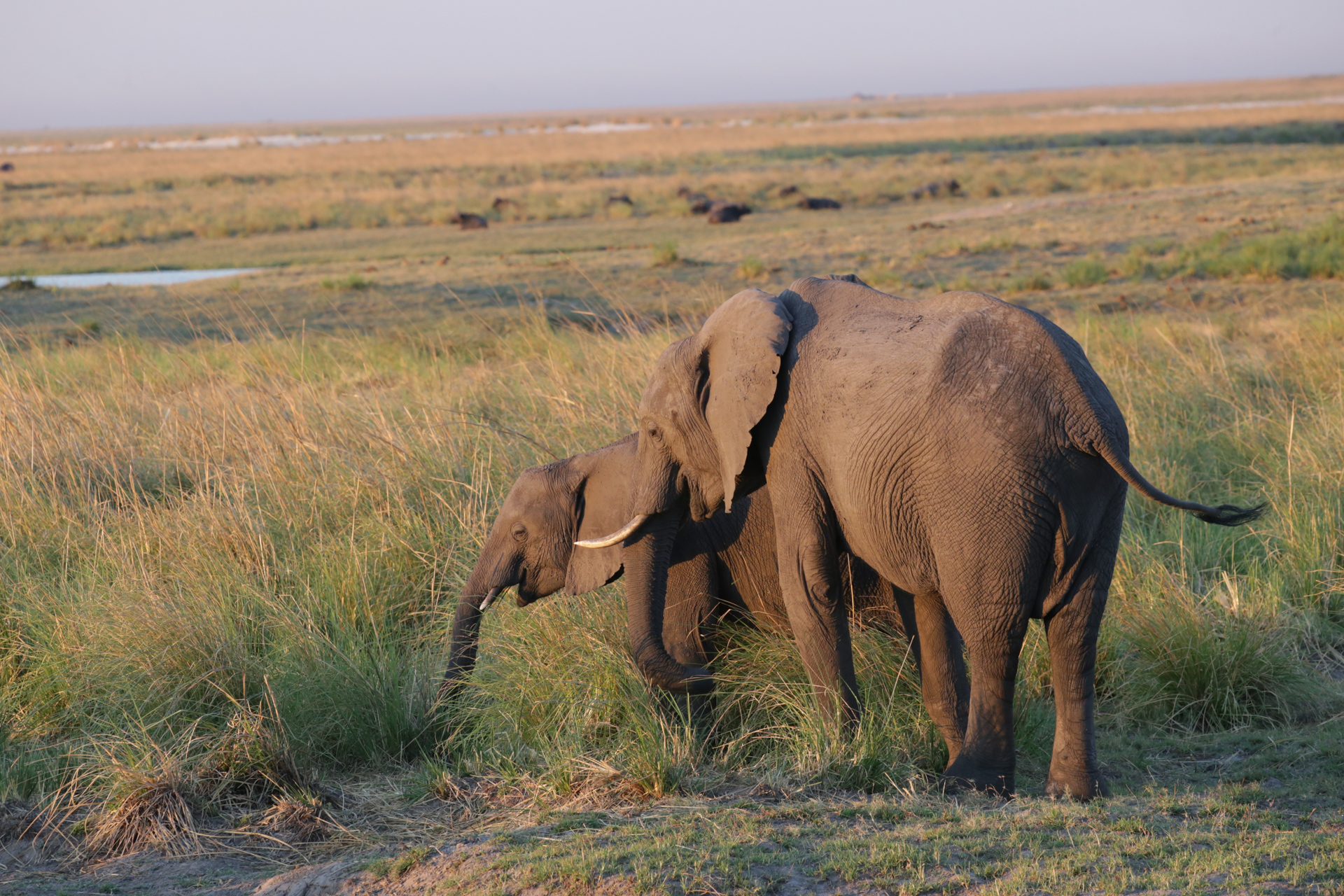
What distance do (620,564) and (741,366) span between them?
109 centimetres

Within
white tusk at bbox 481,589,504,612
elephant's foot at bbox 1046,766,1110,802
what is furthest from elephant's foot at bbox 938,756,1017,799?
white tusk at bbox 481,589,504,612

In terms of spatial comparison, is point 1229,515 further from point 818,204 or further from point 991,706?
point 818,204

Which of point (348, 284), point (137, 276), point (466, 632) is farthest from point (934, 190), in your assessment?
point (466, 632)

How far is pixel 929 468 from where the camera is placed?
3.46 meters

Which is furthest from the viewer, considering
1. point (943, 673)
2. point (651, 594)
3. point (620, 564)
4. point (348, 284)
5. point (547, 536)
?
point (348, 284)

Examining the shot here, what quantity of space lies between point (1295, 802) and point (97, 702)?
4.34 metres

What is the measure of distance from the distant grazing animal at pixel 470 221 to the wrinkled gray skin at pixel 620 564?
25.0 meters

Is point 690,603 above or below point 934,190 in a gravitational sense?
below

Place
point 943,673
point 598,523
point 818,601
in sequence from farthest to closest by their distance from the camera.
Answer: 1. point 598,523
2. point 943,673
3. point 818,601

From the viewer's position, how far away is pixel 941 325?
139 inches

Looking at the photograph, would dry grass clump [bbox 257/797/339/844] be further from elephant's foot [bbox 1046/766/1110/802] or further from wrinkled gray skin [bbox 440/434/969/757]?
elephant's foot [bbox 1046/766/1110/802]

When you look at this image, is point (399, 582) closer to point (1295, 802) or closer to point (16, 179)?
point (1295, 802)

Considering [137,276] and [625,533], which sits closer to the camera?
[625,533]

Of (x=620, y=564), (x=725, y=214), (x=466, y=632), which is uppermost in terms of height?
(x=725, y=214)
